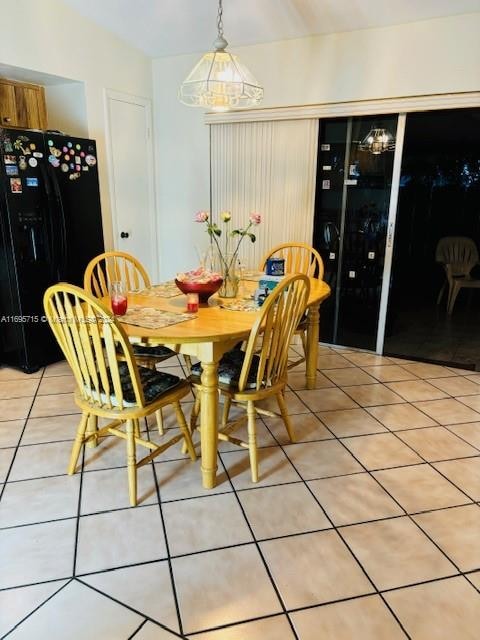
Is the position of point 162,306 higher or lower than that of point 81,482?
higher

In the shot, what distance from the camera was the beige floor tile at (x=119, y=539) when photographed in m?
1.65

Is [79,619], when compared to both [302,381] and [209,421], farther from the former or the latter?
[302,381]

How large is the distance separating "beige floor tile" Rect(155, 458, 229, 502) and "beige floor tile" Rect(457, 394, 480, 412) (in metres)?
1.74

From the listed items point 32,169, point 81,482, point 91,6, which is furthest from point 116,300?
point 91,6

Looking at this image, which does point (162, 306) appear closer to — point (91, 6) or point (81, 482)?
point (81, 482)

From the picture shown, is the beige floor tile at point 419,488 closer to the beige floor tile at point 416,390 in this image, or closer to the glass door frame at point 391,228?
the beige floor tile at point 416,390

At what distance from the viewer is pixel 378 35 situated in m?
3.27

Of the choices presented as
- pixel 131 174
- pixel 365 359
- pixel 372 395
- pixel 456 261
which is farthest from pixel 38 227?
pixel 456 261

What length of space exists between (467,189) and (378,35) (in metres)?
1.30

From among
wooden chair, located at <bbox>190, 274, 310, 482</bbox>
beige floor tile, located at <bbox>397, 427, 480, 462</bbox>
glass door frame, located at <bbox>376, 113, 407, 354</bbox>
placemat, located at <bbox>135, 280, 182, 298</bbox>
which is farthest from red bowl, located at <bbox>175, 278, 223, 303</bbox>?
glass door frame, located at <bbox>376, 113, 407, 354</bbox>

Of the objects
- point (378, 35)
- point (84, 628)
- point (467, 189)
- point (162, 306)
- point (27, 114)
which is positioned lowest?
point (84, 628)

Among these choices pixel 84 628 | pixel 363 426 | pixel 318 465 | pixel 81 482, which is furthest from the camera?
pixel 363 426

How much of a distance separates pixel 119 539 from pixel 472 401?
2380mm

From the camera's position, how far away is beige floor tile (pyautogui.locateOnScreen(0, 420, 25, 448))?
2.38 meters
